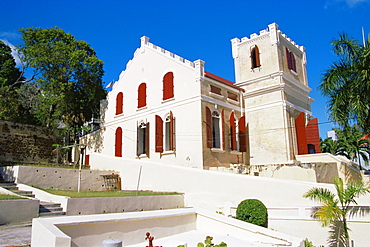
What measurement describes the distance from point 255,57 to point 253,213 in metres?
15.1

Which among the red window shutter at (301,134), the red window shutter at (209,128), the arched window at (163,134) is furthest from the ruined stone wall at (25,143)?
the red window shutter at (301,134)

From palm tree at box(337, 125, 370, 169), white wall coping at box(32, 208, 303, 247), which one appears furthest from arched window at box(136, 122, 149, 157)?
palm tree at box(337, 125, 370, 169)

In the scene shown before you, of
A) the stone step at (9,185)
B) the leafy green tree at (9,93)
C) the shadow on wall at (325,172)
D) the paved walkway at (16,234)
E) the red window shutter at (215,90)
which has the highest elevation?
the leafy green tree at (9,93)

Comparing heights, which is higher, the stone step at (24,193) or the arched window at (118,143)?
the arched window at (118,143)

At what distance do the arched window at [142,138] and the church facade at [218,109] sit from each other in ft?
0.24

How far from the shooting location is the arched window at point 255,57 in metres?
22.4

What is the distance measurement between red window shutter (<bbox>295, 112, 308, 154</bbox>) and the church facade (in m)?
0.07

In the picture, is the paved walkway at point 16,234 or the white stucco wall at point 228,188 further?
the white stucco wall at point 228,188

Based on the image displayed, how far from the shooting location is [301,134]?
68.5ft

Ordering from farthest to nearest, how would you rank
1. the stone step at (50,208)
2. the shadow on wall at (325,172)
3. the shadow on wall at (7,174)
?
the shadow on wall at (325,172), the shadow on wall at (7,174), the stone step at (50,208)

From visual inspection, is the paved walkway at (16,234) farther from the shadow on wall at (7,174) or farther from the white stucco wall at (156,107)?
the white stucco wall at (156,107)

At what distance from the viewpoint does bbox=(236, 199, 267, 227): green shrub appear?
10227 millimetres

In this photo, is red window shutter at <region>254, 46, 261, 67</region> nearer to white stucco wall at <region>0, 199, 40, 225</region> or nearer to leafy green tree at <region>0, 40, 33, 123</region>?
white stucco wall at <region>0, 199, 40, 225</region>

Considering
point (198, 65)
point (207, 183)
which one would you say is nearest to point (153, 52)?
point (198, 65)
